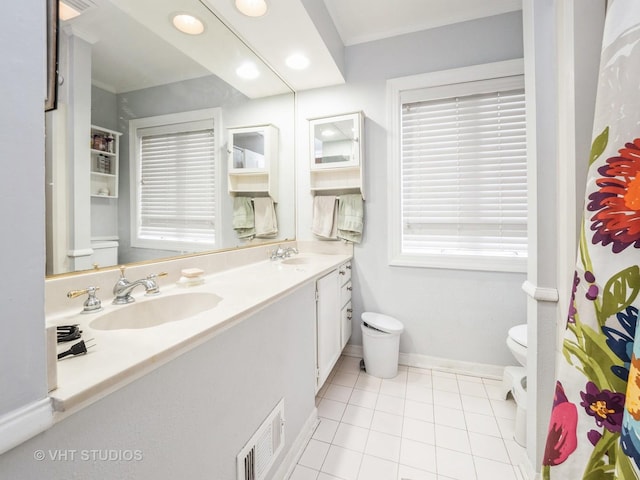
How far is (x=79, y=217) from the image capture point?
3.24 feet

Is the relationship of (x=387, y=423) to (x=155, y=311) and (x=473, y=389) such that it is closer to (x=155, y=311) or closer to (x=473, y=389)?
(x=473, y=389)

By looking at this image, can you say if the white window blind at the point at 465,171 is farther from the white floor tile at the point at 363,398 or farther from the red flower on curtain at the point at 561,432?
Answer: the red flower on curtain at the point at 561,432

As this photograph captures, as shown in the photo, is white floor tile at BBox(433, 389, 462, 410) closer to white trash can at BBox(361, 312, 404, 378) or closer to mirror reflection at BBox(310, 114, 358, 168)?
white trash can at BBox(361, 312, 404, 378)

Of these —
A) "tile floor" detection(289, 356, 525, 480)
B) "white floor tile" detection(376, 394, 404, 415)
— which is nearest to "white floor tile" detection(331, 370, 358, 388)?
"tile floor" detection(289, 356, 525, 480)

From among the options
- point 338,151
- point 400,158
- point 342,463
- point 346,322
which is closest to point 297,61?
point 338,151

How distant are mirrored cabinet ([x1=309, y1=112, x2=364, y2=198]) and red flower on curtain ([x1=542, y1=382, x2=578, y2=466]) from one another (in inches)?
71.1

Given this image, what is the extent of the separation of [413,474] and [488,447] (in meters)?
0.48

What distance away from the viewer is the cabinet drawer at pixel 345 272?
206cm

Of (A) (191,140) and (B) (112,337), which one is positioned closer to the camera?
(B) (112,337)

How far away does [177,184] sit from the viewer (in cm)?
141

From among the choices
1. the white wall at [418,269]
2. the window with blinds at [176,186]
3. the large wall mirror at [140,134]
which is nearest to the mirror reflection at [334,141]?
the white wall at [418,269]

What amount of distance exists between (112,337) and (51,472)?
284 mm

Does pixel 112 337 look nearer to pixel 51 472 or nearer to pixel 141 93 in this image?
pixel 51 472

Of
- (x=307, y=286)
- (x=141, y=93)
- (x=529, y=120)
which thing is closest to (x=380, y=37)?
(x=529, y=120)
